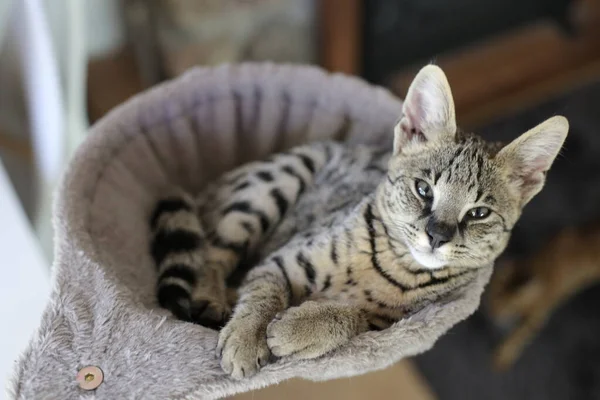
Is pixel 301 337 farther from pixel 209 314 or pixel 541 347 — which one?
pixel 541 347

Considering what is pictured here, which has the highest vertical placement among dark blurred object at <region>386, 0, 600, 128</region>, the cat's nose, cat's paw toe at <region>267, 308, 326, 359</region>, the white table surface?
the cat's nose

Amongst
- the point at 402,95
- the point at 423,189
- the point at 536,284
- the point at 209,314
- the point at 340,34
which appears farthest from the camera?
the point at 402,95

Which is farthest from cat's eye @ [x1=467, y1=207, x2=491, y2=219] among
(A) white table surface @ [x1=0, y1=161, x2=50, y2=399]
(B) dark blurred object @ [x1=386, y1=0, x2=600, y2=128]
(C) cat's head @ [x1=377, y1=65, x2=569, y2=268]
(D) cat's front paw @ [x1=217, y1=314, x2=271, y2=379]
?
(B) dark blurred object @ [x1=386, y1=0, x2=600, y2=128]

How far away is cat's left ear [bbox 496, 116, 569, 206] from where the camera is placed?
1.03 metres

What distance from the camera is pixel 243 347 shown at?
1000mm

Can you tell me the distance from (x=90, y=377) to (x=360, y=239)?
508 millimetres

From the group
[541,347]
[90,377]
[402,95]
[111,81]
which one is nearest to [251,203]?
[90,377]

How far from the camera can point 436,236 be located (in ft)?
3.36

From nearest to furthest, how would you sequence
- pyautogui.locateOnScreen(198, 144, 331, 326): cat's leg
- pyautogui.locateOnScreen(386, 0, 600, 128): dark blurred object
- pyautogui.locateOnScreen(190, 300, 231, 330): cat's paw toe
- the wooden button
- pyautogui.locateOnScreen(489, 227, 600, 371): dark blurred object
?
the wooden button → pyautogui.locateOnScreen(190, 300, 231, 330): cat's paw toe → pyautogui.locateOnScreen(198, 144, 331, 326): cat's leg → pyautogui.locateOnScreen(489, 227, 600, 371): dark blurred object → pyautogui.locateOnScreen(386, 0, 600, 128): dark blurred object

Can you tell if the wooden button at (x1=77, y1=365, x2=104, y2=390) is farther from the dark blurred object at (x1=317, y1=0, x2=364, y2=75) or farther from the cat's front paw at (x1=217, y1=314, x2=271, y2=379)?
the dark blurred object at (x1=317, y1=0, x2=364, y2=75)

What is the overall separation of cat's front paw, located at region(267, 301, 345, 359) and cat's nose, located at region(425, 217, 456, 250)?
0.21 metres

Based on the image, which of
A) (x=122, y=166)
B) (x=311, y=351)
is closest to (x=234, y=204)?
(x=122, y=166)

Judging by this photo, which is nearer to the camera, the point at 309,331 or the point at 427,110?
the point at 309,331

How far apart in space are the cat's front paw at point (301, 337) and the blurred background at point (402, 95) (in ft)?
1.79
